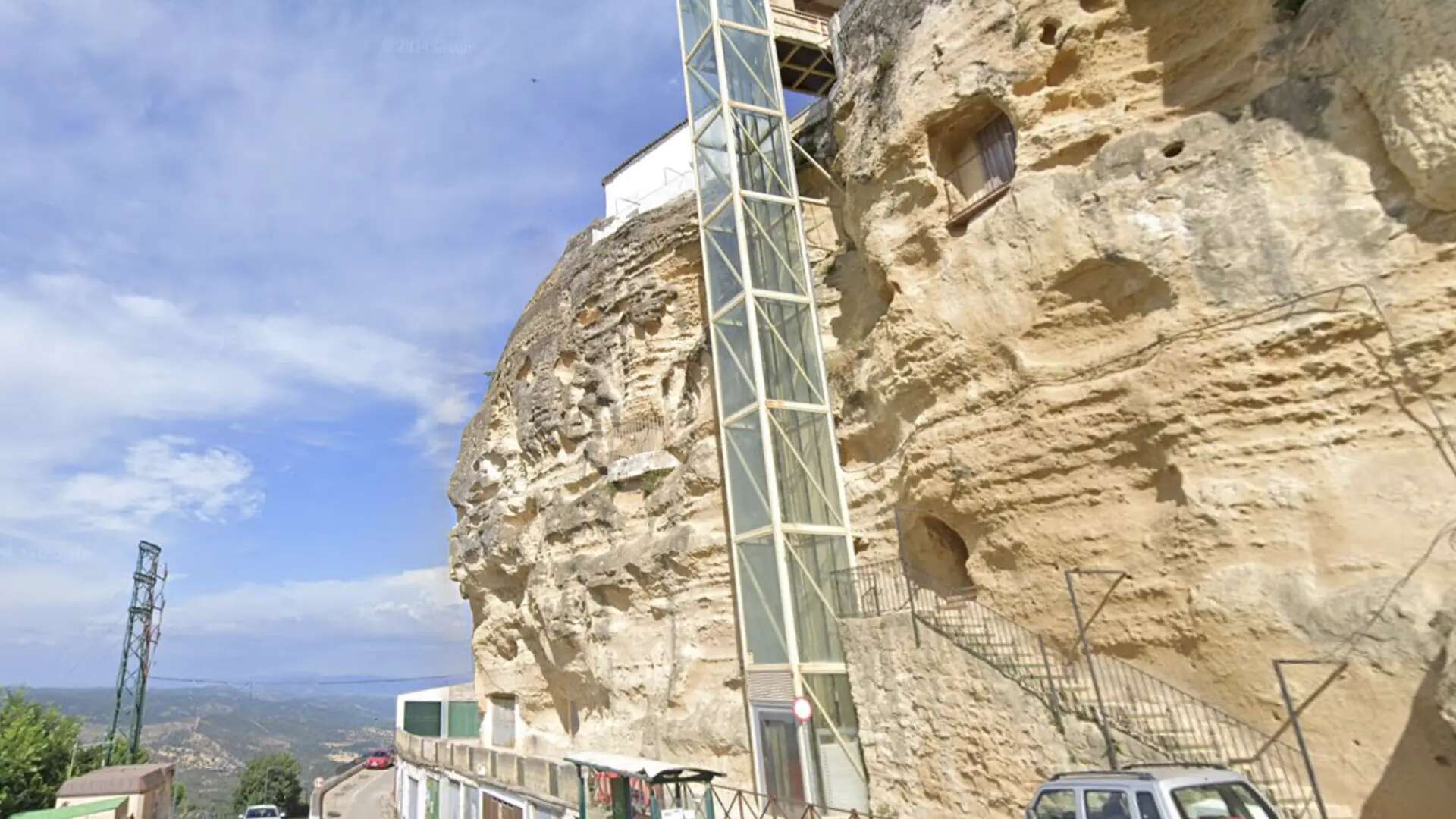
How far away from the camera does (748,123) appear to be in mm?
19688

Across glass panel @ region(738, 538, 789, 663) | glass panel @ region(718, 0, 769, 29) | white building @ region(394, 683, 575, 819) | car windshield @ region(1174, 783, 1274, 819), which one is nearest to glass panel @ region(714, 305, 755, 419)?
glass panel @ region(738, 538, 789, 663)

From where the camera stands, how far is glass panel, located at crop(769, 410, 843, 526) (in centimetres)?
1645

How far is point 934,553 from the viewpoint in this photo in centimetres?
1473

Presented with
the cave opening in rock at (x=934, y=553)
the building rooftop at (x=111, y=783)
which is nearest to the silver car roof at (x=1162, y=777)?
the cave opening in rock at (x=934, y=553)

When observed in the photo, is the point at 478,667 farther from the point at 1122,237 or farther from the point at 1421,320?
the point at 1421,320

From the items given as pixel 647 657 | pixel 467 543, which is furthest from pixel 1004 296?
pixel 467 543

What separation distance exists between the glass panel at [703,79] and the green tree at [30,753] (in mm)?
32642

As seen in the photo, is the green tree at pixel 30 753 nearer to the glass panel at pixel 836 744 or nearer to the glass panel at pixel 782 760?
the glass panel at pixel 782 760

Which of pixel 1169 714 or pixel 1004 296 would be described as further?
pixel 1004 296

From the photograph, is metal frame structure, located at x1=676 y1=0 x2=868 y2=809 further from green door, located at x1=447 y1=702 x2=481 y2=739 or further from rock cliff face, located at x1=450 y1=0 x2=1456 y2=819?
green door, located at x1=447 y1=702 x2=481 y2=739

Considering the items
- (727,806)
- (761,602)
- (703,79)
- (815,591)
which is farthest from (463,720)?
(703,79)

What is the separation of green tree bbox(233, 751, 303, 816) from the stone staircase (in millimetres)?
55610

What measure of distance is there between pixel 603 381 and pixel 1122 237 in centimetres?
1438

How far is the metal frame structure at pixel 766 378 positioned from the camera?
15.7m
